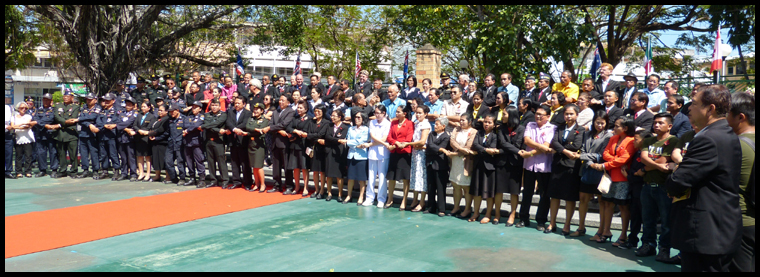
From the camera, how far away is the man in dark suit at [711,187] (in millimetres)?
3510

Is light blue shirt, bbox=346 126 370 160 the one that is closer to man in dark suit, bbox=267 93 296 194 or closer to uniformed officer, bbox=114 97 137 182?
man in dark suit, bbox=267 93 296 194

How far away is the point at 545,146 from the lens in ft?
23.2

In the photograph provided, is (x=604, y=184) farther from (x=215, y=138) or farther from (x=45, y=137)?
(x=45, y=137)

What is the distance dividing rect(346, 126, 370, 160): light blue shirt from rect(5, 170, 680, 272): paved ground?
1.14m

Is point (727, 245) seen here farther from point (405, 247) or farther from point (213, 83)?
point (213, 83)

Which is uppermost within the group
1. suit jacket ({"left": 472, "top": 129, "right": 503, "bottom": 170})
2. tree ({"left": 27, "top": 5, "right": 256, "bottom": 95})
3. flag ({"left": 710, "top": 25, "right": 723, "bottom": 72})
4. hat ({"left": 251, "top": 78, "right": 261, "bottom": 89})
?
tree ({"left": 27, "top": 5, "right": 256, "bottom": 95})

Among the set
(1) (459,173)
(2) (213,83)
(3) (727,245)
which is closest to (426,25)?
(2) (213,83)

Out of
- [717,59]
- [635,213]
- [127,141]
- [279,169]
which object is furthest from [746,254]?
[127,141]

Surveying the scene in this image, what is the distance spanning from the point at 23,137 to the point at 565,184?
12256 mm

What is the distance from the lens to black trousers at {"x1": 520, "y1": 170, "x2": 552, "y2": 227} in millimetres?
7270

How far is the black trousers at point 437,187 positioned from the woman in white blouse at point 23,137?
9821 millimetres

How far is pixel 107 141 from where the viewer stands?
12.2 meters

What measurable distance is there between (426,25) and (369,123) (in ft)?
33.6

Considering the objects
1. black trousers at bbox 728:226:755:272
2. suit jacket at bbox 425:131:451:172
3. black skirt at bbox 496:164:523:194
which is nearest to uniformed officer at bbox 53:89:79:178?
suit jacket at bbox 425:131:451:172
